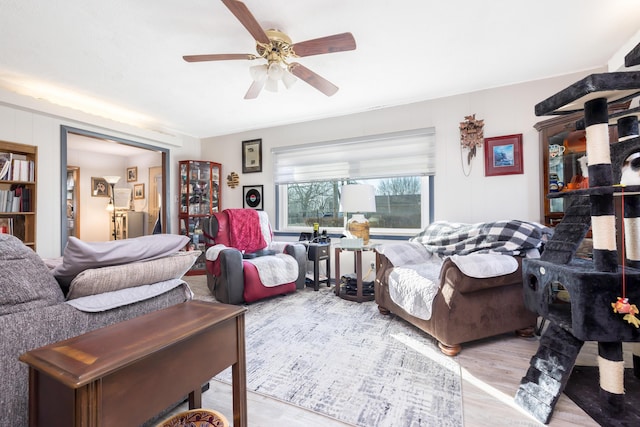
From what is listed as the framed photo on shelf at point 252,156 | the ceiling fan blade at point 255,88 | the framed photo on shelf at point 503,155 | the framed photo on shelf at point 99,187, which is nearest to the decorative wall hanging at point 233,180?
the framed photo on shelf at point 252,156

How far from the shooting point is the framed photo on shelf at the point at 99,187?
5.82 metres

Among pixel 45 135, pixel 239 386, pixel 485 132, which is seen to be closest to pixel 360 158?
pixel 485 132

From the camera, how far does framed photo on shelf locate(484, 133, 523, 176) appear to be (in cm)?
303

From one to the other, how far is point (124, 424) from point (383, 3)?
238 centimetres

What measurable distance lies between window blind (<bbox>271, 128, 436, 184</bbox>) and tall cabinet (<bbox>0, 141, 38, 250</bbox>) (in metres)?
2.79

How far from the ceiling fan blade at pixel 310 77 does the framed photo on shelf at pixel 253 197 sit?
2341 millimetres

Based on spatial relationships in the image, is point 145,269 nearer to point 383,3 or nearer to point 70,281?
point 70,281

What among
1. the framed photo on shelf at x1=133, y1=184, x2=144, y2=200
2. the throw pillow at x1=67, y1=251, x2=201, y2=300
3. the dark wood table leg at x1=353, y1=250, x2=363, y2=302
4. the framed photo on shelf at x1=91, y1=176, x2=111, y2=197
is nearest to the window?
the dark wood table leg at x1=353, y1=250, x2=363, y2=302

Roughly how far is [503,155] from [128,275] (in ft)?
11.2

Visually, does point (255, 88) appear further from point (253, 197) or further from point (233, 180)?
point (233, 180)

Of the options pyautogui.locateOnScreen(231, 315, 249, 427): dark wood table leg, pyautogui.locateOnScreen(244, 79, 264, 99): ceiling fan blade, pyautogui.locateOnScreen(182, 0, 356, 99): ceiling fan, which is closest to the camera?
pyautogui.locateOnScreen(231, 315, 249, 427): dark wood table leg

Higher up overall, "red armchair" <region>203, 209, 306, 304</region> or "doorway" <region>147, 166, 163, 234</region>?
"doorway" <region>147, 166, 163, 234</region>

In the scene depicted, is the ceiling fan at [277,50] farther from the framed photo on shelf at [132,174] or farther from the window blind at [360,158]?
the framed photo on shelf at [132,174]

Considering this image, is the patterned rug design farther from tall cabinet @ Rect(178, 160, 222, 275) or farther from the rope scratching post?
tall cabinet @ Rect(178, 160, 222, 275)
